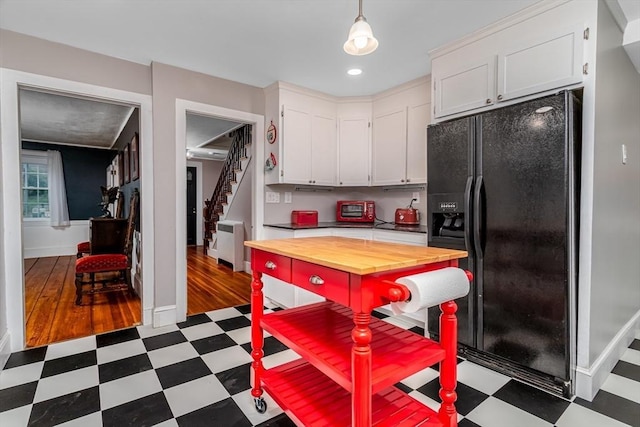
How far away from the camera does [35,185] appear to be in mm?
6375

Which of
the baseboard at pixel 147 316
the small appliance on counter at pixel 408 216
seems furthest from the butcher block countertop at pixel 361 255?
the baseboard at pixel 147 316

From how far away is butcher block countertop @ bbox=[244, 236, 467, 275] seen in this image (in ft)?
3.69

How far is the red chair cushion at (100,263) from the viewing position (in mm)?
3449

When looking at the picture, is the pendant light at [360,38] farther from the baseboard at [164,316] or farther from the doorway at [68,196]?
the baseboard at [164,316]

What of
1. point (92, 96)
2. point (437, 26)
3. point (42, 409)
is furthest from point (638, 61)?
point (42, 409)

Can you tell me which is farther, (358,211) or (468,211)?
(358,211)

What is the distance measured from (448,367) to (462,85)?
78.7 inches

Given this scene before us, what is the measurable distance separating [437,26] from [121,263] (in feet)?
13.0

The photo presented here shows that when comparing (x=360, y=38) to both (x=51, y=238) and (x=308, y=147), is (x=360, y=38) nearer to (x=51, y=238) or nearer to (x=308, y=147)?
(x=308, y=147)

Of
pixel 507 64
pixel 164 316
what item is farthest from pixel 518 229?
pixel 164 316

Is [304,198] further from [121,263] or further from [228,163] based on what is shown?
[228,163]

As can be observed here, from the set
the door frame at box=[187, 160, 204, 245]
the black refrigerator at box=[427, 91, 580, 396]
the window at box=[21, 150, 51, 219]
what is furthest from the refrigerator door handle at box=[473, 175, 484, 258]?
the window at box=[21, 150, 51, 219]

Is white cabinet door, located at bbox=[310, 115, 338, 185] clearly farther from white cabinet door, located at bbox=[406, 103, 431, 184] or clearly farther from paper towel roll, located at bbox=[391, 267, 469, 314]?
paper towel roll, located at bbox=[391, 267, 469, 314]

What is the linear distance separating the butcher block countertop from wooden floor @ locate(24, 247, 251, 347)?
2176 millimetres
